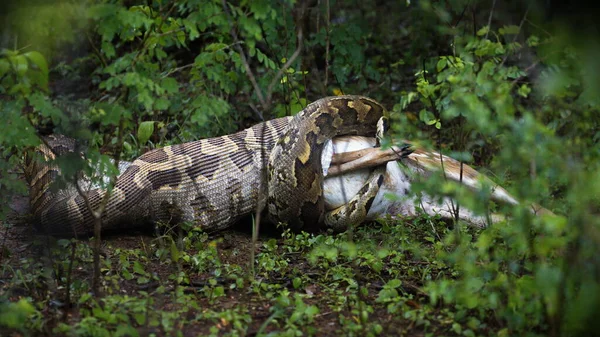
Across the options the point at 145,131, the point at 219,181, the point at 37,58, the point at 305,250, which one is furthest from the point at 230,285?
the point at 145,131

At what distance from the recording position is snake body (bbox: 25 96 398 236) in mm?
6297

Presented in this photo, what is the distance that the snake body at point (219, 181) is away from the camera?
630cm

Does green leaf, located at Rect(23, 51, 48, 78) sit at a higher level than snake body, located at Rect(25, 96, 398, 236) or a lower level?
higher

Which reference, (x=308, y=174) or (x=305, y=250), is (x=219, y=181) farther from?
(x=305, y=250)

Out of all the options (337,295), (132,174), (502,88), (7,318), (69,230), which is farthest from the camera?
(132,174)

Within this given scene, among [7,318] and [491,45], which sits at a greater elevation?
[491,45]

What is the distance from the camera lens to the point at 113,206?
6254 mm

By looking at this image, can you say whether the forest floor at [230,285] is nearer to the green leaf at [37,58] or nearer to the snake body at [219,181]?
the snake body at [219,181]

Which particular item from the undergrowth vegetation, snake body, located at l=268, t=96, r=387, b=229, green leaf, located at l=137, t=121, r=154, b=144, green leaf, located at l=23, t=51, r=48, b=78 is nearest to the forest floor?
the undergrowth vegetation

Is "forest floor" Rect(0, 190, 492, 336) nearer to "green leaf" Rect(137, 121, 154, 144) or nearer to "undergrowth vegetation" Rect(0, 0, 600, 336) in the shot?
"undergrowth vegetation" Rect(0, 0, 600, 336)

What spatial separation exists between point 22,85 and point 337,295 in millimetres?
2489

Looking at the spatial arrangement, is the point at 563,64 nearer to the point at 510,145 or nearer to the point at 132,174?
the point at 510,145

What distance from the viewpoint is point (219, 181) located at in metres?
6.75

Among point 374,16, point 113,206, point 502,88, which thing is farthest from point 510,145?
point 374,16
